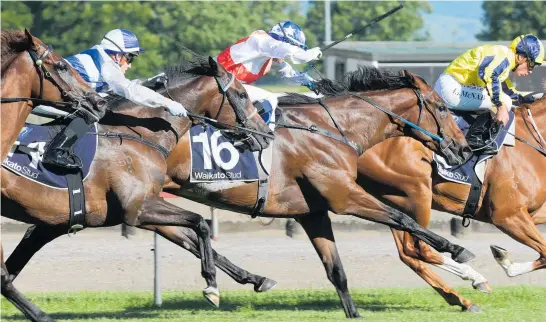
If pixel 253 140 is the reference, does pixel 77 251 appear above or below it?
below

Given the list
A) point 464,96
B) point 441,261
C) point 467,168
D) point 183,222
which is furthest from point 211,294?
point 464,96

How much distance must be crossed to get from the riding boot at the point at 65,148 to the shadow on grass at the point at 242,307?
1.57 metres

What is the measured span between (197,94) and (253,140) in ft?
1.68

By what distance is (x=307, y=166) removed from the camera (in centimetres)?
848

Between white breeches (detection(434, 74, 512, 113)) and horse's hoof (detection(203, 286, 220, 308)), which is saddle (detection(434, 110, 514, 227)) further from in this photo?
horse's hoof (detection(203, 286, 220, 308))

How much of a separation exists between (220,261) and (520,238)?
2383mm

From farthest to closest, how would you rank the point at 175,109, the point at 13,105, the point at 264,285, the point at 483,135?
the point at 483,135, the point at 264,285, the point at 175,109, the point at 13,105

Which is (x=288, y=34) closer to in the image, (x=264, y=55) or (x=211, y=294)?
(x=264, y=55)

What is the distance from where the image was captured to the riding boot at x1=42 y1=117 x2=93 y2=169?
7367 millimetres

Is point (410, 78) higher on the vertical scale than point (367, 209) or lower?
higher

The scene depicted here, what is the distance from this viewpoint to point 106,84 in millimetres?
8133

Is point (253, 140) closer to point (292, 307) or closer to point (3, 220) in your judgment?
point (292, 307)

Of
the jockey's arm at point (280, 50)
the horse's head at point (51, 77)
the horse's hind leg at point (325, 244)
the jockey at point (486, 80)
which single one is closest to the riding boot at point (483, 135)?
the jockey at point (486, 80)

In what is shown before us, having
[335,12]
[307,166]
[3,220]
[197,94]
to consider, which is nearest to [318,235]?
[307,166]
